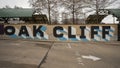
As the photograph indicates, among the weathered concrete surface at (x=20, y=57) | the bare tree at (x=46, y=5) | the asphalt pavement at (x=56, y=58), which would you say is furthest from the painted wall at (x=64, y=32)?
the bare tree at (x=46, y=5)

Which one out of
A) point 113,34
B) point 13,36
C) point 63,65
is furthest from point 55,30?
point 63,65

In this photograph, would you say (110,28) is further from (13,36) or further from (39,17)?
(39,17)

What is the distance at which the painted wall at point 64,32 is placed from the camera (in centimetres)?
2952

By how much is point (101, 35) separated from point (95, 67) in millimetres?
18871

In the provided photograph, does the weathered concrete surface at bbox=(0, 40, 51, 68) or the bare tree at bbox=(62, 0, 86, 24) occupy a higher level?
the bare tree at bbox=(62, 0, 86, 24)

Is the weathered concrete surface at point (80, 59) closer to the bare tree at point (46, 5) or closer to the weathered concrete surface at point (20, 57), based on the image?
the weathered concrete surface at point (20, 57)

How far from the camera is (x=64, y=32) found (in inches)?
1172

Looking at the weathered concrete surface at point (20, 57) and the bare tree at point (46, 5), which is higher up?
the bare tree at point (46, 5)

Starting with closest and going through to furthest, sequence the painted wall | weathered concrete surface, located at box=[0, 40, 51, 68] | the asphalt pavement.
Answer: weathered concrete surface, located at box=[0, 40, 51, 68] < the asphalt pavement < the painted wall

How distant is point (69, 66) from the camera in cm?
1120

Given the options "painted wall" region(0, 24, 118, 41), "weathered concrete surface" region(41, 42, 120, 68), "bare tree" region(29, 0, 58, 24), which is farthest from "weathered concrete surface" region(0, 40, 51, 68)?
"bare tree" region(29, 0, 58, 24)

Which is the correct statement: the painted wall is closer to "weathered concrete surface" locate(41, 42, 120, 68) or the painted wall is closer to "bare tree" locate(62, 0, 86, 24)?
"weathered concrete surface" locate(41, 42, 120, 68)

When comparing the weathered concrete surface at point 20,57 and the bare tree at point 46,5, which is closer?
the weathered concrete surface at point 20,57

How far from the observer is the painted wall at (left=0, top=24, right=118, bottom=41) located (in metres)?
29.5
